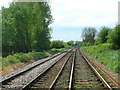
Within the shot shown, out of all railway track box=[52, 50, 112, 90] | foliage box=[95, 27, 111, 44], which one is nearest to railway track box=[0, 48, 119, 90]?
railway track box=[52, 50, 112, 90]

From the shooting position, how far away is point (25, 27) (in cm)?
4247

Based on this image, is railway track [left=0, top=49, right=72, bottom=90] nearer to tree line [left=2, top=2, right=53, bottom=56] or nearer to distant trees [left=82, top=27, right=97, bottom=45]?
tree line [left=2, top=2, right=53, bottom=56]

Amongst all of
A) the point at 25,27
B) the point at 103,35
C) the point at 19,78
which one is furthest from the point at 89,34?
the point at 19,78

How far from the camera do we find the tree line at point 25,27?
36.3 metres

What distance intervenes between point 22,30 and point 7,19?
6205 mm

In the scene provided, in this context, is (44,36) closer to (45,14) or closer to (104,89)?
(45,14)

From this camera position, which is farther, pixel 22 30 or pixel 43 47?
pixel 43 47

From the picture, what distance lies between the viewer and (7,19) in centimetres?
3681

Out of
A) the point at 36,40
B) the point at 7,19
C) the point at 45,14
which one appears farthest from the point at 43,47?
the point at 7,19

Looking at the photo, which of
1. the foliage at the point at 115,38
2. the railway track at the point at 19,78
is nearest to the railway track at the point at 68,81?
the railway track at the point at 19,78

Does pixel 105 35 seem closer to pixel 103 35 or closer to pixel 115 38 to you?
pixel 103 35

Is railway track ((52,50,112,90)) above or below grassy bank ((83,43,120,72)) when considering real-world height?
below

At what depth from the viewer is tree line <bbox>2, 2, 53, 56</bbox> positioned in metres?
36.3

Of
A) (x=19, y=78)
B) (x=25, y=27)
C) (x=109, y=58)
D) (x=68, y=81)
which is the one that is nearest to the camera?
(x=68, y=81)
